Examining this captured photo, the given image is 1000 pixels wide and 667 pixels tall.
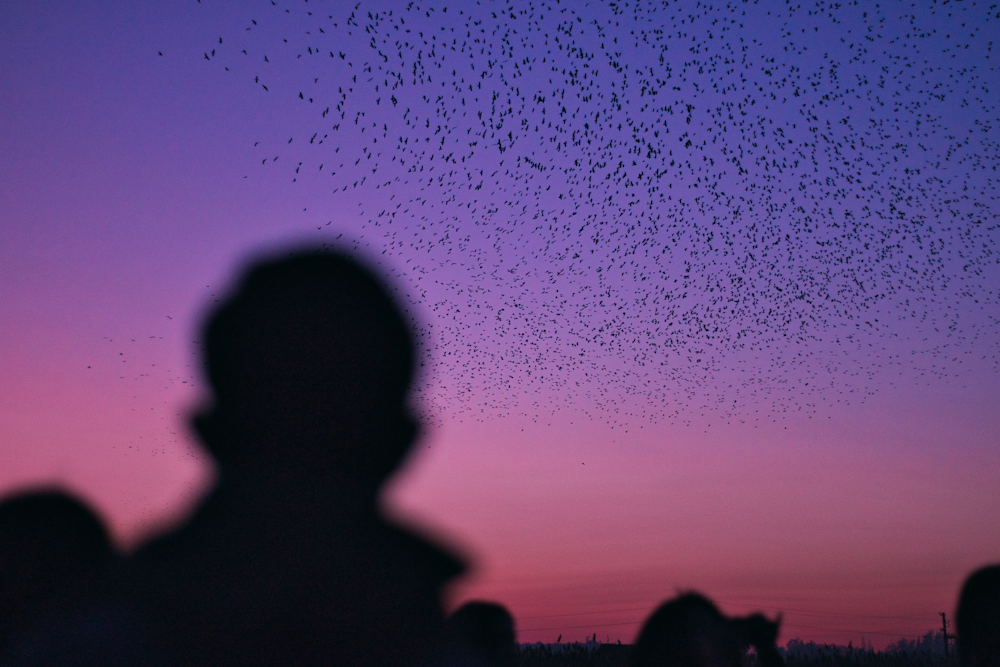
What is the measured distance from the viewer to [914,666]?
255 inches

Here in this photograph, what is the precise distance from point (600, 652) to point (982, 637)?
342cm

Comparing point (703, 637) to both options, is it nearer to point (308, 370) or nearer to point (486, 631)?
point (486, 631)

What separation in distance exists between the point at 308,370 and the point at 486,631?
2.21 ft

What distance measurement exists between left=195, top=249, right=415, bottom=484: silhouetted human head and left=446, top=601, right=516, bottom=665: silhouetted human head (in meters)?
0.33

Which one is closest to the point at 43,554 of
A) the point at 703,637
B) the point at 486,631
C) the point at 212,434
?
the point at 212,434

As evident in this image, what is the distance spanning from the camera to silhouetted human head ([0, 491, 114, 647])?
1327mm

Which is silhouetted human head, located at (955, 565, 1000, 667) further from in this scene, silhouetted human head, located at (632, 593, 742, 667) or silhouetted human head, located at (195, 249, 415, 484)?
silhouetted human head, located at (195, 249, 415, 484)

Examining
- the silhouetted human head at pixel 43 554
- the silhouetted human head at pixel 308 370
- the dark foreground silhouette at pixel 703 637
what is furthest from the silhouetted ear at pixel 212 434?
the dark foreground silhouette at pixel 703 637

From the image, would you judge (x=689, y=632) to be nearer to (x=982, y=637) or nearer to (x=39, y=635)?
(x=982, y=637)

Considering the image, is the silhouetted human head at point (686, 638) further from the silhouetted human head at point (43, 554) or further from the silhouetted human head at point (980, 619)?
the silhouetted human head at point (43, 554)

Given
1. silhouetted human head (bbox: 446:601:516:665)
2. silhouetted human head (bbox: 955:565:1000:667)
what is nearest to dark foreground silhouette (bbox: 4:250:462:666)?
silhouetted human head (bbox: 446:601:516:665)

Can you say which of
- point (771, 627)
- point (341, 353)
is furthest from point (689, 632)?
point (341, 353)

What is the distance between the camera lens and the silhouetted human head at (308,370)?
127 cm

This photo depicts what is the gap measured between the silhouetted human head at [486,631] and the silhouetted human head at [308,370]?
0.33 meters
